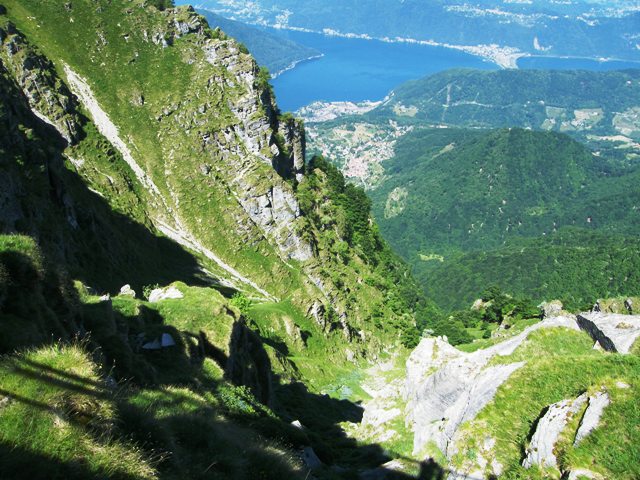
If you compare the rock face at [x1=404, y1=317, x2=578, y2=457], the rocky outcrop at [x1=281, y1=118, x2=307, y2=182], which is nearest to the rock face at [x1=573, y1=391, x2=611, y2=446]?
the rock face at [x1=404, y1=317, x2=578, y2=457]

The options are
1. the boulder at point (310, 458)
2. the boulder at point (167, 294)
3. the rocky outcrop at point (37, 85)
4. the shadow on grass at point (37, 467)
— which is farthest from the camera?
the rocky outcrop at point (37, 85)

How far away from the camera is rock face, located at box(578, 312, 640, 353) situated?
22.6 meters

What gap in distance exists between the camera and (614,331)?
24.6 meters

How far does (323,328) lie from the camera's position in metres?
73.4

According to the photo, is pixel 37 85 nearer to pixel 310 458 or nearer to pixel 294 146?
pixel 294 146

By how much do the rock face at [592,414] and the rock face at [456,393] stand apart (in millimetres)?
5196

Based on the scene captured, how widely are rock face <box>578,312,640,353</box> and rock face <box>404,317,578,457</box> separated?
0.96 metres

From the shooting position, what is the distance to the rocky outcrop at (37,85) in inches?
3068

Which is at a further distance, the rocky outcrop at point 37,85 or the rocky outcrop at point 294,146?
the rocky outcrop at point 294,146

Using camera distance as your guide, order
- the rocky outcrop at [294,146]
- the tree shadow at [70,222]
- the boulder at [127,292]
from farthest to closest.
→ the rocky outcrop at [294,146], the tree shadow at [70,222], the boulder at [127,292]

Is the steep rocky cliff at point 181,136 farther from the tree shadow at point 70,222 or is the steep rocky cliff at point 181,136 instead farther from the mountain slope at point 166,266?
the tree shadow at point 70,222

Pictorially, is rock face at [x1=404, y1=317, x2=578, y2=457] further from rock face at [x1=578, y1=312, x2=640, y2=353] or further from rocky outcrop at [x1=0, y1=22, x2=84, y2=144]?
rocky outcrop at [x1=0, y1=22, x2=84, y2=144]

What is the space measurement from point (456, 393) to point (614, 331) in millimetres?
9289

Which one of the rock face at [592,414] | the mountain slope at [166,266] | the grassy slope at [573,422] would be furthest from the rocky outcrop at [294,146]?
the rock face at [592,414]
